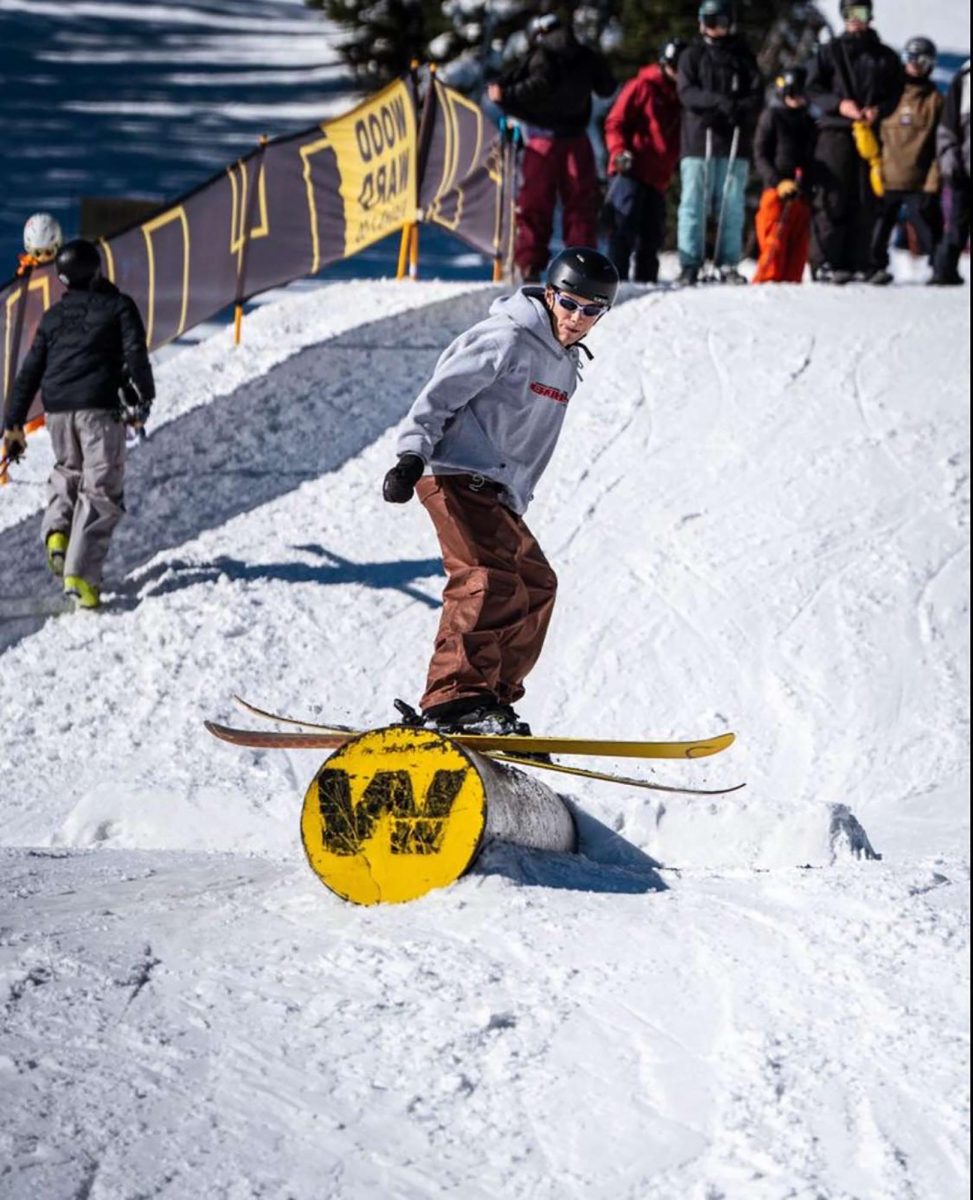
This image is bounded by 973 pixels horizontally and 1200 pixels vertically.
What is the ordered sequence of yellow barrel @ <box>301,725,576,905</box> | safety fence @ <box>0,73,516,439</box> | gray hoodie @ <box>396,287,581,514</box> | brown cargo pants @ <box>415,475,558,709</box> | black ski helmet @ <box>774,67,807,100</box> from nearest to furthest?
1. yellow barrel @ <box>301,725,576,905</box>
2. gray hoodie @ <box>396,287,581,514</box>
3. brown cargo pants @ <box>415,475,558,709</box>
4. safety fence @ <box>0,73,516,439</box>
5. black ski helmet @ <box>774,67,807,100</box>

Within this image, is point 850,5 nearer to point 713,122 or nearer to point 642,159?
point 713,122

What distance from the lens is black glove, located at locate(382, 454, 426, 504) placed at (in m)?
5.00

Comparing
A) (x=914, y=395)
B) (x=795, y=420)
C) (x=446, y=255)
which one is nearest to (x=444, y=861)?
(x=795, y=420)

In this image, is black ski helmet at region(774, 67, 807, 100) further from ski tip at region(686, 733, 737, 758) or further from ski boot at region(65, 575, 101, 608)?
ski tip at region(686, 733, 737, 758)

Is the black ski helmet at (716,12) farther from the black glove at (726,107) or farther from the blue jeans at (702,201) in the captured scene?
the blue jeans at (702,201)

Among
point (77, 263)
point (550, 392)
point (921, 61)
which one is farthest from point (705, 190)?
point (550, 392)

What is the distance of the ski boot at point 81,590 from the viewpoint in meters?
8.19

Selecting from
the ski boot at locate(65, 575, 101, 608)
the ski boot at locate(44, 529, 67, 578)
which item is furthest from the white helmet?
the ski boot at locate(65, 575, 101, 608)

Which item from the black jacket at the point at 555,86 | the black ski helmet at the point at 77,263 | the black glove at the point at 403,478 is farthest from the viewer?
the black jacket at the point at 555,86

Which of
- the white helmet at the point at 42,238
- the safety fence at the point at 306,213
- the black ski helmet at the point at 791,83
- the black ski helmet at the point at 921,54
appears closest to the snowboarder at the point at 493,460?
the white helmet at the point at 42,238

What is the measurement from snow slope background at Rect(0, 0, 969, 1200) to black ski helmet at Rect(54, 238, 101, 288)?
58.6 inches

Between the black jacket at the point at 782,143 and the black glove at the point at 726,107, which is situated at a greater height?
the black glove at the point at 726,107

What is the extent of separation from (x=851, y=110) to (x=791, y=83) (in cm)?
49

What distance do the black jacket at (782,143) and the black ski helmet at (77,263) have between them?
5.72 m
